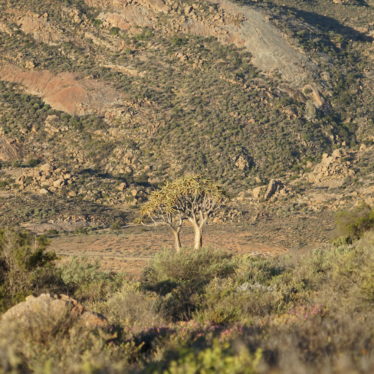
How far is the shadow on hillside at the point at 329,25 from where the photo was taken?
2803 inches

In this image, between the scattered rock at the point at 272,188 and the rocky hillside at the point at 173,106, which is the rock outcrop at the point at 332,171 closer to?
the rocky hillside at the point at 173,106

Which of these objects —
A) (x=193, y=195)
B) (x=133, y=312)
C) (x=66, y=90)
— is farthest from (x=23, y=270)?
(x=66, y=90)

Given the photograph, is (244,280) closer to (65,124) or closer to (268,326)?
(268,326)

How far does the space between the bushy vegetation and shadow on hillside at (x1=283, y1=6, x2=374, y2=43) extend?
63216 millimetres

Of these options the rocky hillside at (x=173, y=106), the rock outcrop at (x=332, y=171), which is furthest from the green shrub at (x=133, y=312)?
the rock outcrop at (x=332, y=171)

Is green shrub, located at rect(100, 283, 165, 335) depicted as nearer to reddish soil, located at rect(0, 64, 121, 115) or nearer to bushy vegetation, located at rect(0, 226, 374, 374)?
bushy vegetation, located at rect(0, 226, 374, 374)

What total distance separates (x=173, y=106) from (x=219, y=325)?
47101mm

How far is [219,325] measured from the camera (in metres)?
8.64

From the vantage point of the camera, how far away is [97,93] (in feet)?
182

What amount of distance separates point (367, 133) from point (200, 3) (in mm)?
26668

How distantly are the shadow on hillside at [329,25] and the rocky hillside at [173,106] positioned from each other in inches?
22.8

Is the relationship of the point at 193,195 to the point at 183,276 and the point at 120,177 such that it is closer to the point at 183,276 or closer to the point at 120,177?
the point at 183,276

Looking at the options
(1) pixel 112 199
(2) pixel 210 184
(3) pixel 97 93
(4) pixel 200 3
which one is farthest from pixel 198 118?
(2) pixel 210 184

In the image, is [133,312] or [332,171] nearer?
[133,312]
